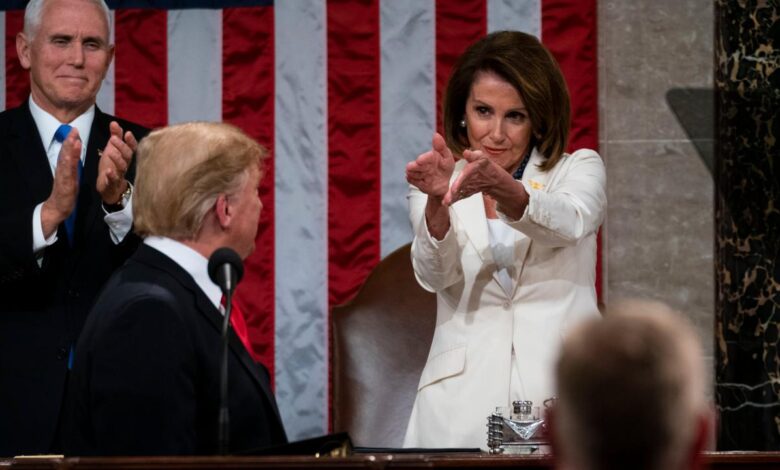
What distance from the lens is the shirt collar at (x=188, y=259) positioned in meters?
2.54

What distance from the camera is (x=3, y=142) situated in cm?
371

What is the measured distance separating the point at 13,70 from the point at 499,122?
236 centimetres

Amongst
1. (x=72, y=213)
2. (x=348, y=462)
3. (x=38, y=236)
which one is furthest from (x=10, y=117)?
(x=348, y=462)

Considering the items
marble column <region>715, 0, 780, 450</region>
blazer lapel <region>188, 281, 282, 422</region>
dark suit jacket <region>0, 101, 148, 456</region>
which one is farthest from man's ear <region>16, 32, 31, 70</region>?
marble column <region>715, 0, 780, 450</region>

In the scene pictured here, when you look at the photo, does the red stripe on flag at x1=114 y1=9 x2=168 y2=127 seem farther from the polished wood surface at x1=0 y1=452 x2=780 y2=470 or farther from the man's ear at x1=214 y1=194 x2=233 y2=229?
the polished wood surface at x1=0 y1=452 x2=780 y2=470

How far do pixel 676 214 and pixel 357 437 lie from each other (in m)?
1.44

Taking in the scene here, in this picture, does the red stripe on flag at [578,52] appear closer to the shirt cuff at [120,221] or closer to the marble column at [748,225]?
the marble column at [748,225]

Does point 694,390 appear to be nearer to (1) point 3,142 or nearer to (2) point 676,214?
(1) point 3,142

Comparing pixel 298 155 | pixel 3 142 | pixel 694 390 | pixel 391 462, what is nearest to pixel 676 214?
pixel 298 155

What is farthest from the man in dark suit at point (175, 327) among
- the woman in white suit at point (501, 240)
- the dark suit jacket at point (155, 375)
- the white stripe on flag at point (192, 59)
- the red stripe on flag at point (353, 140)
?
the white stripe on flag at point (192, 59)

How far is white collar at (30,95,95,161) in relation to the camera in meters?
3.74

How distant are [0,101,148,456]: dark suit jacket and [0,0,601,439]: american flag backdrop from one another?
144 cm

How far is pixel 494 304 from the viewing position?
337 centimetres

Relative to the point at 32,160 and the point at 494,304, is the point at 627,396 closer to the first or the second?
the point at 494,304
